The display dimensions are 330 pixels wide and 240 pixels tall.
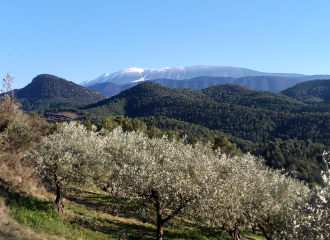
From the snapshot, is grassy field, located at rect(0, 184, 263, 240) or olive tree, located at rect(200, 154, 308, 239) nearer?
grassy field, located at rect(0, 184, 263, 240)

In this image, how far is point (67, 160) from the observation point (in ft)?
57.2

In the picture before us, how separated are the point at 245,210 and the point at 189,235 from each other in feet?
18.4

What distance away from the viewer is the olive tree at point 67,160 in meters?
17.2

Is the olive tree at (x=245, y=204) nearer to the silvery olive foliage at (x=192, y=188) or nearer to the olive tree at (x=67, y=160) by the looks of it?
the silvery olive foliage at (x=192, y=188)

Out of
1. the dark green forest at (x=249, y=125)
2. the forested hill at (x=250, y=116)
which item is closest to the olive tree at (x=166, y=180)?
the dark green forest at (x=249, y=125)

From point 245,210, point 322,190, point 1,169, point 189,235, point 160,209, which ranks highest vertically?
point 322,190

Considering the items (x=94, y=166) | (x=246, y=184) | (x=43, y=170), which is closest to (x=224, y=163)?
(x=246, y=184)

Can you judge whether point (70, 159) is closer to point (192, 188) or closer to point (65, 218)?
point (65, 218)

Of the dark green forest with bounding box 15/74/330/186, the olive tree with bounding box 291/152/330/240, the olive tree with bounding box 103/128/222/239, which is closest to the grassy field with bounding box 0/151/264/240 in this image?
the olive tree with bounding box 103/128/222/239

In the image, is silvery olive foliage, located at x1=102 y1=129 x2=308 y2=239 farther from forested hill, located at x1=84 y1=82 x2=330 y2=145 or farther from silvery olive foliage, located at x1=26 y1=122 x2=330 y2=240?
forested hill, located at x1=84 y1=82 x2=330 y2=145

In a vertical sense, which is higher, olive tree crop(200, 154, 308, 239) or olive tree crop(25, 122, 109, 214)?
olive tree crop(25, 122, 109, 214)

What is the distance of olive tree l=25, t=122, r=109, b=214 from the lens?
1725cm

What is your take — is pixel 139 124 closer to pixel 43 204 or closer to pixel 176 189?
pixel 43 204

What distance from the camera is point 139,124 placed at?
198ft
